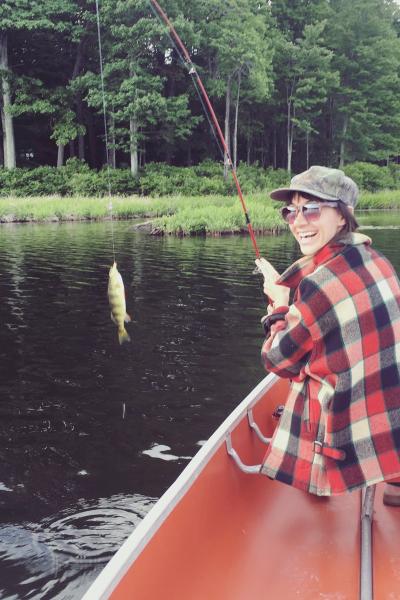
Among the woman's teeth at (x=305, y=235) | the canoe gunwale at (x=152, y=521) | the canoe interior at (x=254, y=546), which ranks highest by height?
the woman's teeth at (x=305, y=235)

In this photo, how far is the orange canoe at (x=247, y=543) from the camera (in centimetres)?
230

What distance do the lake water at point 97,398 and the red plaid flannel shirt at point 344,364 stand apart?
183cm

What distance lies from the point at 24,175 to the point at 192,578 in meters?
33.1

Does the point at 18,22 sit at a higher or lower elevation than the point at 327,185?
higher

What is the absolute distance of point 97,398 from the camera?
621 cm

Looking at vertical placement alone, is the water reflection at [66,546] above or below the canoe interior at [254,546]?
below

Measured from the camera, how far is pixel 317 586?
2604 millimetres

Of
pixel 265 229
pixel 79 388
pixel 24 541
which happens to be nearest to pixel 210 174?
pixel 265 229

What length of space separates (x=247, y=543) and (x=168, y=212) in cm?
2487

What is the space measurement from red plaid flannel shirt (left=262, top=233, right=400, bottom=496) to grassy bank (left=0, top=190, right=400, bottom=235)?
20500 mm

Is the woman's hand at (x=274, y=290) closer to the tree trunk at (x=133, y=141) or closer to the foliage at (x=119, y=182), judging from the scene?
the foliage at (x=119, y=182)

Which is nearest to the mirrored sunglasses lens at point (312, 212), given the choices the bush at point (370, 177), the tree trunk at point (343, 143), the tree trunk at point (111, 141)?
the tree trunk at point (111, 141)

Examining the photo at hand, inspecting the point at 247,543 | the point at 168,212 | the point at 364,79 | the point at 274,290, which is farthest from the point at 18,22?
the point at 247,543

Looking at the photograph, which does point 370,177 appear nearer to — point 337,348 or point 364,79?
point 364,79
